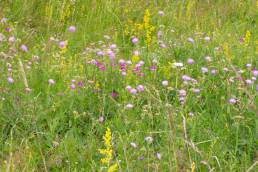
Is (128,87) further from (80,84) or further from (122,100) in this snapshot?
(80,84)

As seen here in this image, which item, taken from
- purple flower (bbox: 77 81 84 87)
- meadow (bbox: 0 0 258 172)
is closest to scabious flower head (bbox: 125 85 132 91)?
meadow (bbox: 0 0 258 172)

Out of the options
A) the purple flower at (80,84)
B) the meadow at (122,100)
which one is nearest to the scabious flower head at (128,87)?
the meadow at (122,100)

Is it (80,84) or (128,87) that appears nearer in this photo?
(128,87)

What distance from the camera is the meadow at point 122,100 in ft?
7.88

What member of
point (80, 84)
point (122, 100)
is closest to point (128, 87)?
point (122, 100)

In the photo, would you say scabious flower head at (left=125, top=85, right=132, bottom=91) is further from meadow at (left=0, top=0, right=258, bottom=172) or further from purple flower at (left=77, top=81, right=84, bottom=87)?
purple flower at (left=77, top=81, right=84, bottom=87)

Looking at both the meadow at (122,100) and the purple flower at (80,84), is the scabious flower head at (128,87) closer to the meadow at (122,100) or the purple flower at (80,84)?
the meadow at (122,100)

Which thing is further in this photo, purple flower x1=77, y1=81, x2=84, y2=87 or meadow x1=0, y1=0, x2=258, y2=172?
purple flower x1=77, y1=81, x2=84, y2=87

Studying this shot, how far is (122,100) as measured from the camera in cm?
303

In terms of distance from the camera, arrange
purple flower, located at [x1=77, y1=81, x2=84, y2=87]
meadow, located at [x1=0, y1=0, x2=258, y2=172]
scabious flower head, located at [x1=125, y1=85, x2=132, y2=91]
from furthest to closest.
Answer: purple flower, located at [x1=77, y1=81, x2=84, y2=87] < scabious flower head, located at [x1=125, y1=85, x2=132, y2=91] < meadow, located at [x1=0, y1=0, x2=258, y2=172]

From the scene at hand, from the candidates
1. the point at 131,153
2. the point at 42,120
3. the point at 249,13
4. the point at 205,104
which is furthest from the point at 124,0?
the point at 131,153

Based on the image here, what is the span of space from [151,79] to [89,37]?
127 cm

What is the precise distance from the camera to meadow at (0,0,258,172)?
2.40 m

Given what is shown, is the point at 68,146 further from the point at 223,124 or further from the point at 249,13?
the point at 249,13
